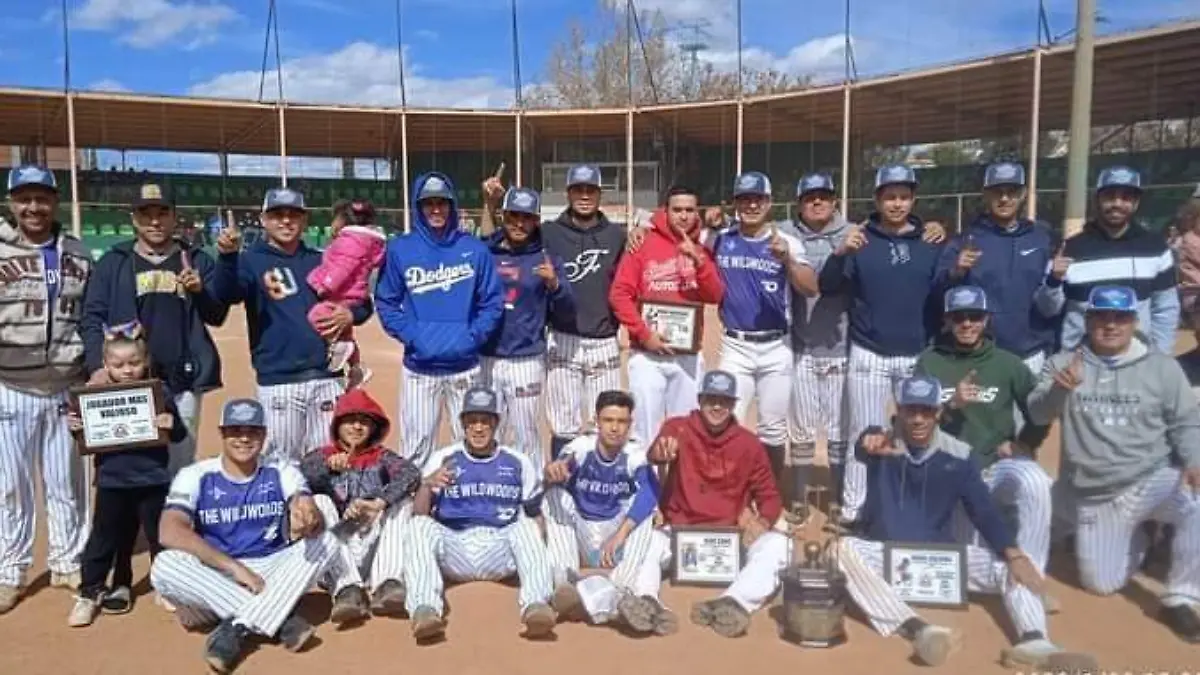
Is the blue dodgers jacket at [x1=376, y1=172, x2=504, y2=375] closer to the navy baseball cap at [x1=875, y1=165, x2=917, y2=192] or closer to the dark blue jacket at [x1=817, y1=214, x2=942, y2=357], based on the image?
the dark blue jacket at [x1=817, y1=214, x2=942, y2=357]

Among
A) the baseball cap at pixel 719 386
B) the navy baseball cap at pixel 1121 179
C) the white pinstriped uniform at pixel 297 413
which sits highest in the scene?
the navy baseball cap at pixel 1121 179

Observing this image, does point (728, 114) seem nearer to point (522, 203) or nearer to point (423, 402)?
point (522, 203)

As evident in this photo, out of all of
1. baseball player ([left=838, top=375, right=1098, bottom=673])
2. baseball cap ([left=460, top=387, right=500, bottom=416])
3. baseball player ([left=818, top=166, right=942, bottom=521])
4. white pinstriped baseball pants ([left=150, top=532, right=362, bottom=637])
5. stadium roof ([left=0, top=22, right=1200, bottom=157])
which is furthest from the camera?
stadium roof ([left=0, top=22, right=1200, bottom=157])

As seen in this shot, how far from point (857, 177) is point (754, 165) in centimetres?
552

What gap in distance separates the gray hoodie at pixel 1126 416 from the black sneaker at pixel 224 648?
392cm

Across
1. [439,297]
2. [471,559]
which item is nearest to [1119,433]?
[471,559]

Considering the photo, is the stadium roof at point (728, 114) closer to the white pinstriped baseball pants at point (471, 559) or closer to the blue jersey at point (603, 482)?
the blue jersey at point (603, 482)

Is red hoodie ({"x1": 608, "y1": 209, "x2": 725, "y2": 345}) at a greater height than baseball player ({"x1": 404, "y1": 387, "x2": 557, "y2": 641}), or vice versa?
red hoodie ({"x1": 608, "y1": 209, "x2": 725, "y2": 345})

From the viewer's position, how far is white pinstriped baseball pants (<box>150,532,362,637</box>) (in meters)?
4.02

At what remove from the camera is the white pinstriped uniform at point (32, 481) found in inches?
181

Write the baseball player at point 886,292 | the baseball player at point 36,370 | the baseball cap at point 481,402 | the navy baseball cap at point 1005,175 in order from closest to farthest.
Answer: the baseball player at point 36,370
the baseball cap at point 481,402
the navy baseball cap at point 1005,175
the baseball player at point 886,292

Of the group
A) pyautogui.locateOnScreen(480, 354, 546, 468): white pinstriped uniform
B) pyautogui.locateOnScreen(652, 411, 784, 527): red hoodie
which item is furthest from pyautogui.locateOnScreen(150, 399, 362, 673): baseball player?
pyautogui.locateOnScreen(652, 411, 784, 527): red hoodie

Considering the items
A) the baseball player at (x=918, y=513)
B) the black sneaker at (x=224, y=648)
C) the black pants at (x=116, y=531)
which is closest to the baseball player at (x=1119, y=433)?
the baseball player at (x=918, y=513)

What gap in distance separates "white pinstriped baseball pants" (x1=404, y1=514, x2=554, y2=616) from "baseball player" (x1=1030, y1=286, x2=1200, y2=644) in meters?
2.64
